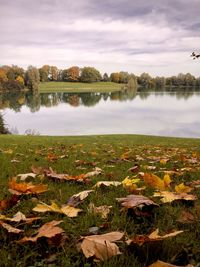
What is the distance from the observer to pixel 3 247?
1710mm

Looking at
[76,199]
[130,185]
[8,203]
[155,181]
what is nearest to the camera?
[8,203]

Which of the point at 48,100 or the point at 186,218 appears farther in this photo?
the point at 48,100

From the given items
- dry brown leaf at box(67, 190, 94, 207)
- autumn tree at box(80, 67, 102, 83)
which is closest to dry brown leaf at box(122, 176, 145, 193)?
dry brown leaf at box(67, 190, 94, 207)

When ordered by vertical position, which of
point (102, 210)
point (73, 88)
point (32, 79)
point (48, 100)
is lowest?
point (102, 210)

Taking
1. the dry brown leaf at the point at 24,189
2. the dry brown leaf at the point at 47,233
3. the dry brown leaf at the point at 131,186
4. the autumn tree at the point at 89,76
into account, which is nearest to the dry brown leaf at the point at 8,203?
the dry brown leaf at the point at 24,189

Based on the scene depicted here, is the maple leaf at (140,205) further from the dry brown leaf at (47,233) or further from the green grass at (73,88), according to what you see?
the green grass at (73,88)

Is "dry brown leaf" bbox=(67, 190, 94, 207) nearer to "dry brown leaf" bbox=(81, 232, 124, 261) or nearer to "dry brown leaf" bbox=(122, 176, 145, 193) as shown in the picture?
"dry brown leaf" bbox=(122, 176, 145, 193)

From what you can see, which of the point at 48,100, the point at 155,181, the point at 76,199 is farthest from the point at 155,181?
the point at 48,100

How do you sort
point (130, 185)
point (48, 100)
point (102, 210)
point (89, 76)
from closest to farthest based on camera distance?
1. point (102, 210)
2. point (130, 185)
3. point (48, 100)
4. point (89, 76)

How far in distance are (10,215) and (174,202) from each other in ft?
4.18

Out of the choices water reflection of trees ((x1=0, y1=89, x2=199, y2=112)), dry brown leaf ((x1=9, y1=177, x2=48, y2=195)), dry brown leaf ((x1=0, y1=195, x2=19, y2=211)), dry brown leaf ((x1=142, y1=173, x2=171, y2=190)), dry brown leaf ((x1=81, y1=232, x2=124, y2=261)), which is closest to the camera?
dry brown leaf ((x1=81, y1=232, x2=124, y2=261))

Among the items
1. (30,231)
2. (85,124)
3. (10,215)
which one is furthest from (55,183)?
(85,124)

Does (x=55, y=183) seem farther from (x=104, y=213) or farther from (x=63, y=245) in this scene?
(x=63, y=245)

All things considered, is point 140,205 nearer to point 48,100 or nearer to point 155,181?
point 155,181
